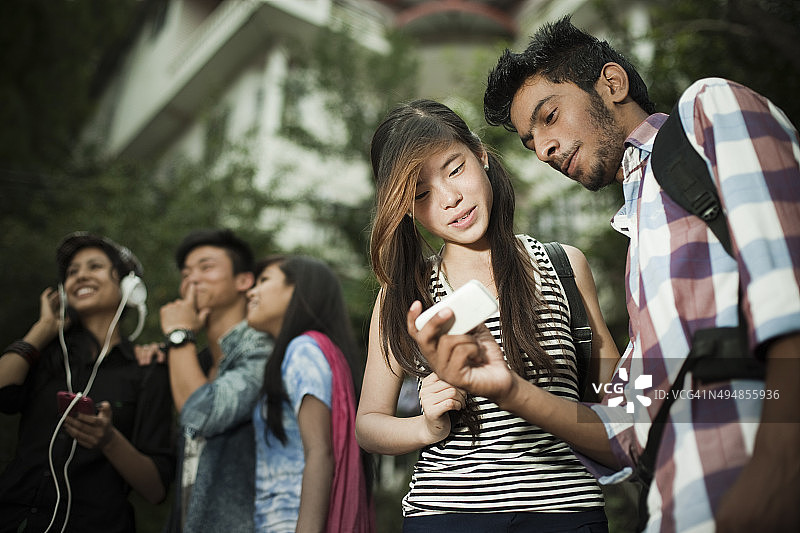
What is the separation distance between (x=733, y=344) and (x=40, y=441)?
2655mm

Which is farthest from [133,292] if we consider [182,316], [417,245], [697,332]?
[697,332]

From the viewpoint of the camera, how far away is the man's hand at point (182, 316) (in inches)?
121

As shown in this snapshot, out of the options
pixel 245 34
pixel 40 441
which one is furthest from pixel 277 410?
pixel 245 34

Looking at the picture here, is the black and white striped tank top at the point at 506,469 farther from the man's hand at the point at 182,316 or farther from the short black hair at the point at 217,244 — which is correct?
the short black hair at the point at 217,244

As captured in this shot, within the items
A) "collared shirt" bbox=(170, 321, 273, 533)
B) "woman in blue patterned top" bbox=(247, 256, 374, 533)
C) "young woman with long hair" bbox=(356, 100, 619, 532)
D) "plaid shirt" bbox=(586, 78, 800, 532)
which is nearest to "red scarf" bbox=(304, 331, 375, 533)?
"woman in blue patterned top" bbox=(247, 256, 374, 533)

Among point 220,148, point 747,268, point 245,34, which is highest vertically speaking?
point 245,34

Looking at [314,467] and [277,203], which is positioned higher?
[277,203]

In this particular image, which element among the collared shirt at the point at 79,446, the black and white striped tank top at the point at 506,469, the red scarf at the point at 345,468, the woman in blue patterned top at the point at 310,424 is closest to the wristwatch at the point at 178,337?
the collared shirt at the point at 79,446

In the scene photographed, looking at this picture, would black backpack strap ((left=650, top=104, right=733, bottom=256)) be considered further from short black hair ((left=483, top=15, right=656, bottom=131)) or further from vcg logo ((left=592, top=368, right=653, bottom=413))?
short black hair ((left=483, top=15, right=656, bottom=131))

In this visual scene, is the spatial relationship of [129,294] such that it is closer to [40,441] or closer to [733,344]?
[40,441]

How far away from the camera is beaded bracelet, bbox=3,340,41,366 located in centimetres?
285

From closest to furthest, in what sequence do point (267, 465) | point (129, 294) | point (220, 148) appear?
point (267, 465), point (129, 294), point (220, 148)

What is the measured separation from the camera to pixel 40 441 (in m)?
2.68

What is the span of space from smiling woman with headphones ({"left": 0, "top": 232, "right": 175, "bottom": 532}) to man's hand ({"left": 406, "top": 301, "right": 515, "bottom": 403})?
1841 mm
